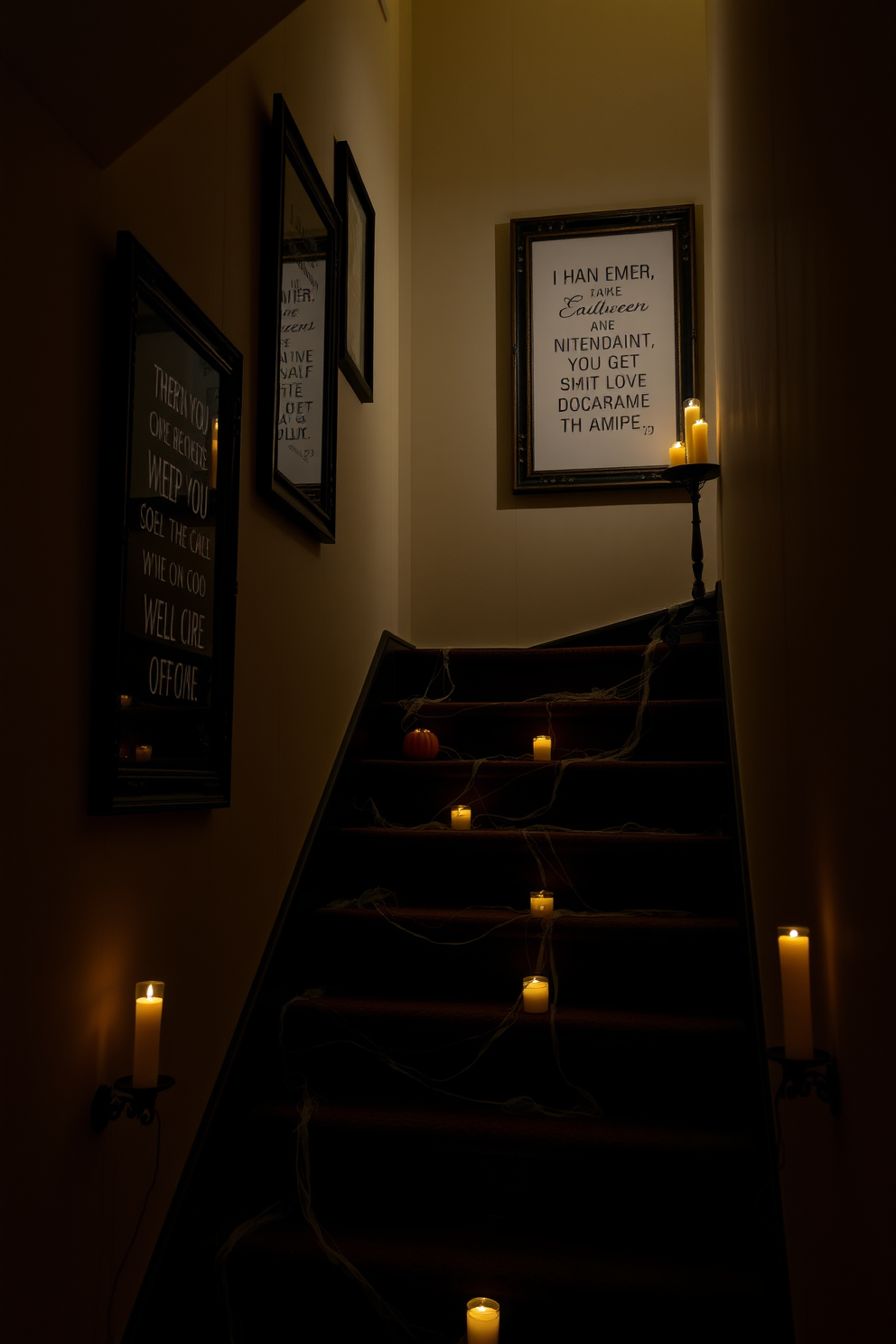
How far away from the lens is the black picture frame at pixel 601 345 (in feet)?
13.0

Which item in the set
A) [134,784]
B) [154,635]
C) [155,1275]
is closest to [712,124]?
[154,635]

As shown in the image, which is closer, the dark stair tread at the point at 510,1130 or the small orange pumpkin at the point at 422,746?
the dark stair tread at the point at 510,1130

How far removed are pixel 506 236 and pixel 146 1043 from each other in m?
3.59

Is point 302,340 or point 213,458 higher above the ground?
point 302,340

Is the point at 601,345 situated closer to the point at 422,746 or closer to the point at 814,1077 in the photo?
the point at 422,746

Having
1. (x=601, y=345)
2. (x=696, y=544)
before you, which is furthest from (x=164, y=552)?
(x=601, y=345)

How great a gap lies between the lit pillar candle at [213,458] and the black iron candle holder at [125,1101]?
102cm

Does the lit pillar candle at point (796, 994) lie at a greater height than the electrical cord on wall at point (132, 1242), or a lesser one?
greater

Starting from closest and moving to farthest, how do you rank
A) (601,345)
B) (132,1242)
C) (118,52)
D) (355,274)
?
1. (118,52)
2. (132,1242)
3. (355,274)
4. (601,345)

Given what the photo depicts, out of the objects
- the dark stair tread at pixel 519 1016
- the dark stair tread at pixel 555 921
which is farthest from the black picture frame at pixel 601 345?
the dark stair tread at pixel 519 1016

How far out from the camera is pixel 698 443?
3.05 meters

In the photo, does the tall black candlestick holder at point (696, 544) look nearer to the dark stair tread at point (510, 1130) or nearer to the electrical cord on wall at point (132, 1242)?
the dark stair tread at point (510, 1130)

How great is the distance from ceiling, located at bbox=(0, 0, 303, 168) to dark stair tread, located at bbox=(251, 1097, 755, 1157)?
1637 mm

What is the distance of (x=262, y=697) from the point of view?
219 centimetres
